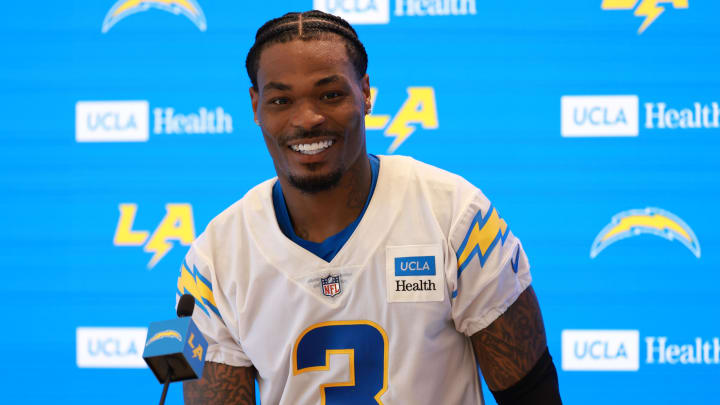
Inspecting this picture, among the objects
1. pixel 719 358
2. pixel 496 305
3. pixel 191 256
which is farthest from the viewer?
pixel 719 358

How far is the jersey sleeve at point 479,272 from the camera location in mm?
1130

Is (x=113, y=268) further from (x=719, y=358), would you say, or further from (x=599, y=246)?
(x=719, y=358)

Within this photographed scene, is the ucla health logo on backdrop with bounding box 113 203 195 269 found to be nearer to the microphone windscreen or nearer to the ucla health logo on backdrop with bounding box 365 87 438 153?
the ucla health logo on backdrop with bounding box 365 87 438 153

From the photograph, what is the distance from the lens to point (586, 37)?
2156 millimetres

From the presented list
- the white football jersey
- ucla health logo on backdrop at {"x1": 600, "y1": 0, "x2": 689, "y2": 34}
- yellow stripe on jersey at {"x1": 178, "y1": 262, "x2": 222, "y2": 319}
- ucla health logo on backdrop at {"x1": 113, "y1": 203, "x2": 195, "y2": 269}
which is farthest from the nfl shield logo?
ucla health logo on backdrop at {"x1": 600, "y1": 0, "x2": 689, "y2": 34}

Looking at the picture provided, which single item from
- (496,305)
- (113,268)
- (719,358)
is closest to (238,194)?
(113,268)

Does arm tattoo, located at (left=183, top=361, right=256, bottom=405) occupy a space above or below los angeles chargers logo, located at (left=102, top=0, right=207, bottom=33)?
below

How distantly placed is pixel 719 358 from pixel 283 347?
160cm

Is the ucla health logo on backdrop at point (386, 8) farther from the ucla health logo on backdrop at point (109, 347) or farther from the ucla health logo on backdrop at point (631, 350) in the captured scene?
the ucla health logo on backdrop at point (109, 347)

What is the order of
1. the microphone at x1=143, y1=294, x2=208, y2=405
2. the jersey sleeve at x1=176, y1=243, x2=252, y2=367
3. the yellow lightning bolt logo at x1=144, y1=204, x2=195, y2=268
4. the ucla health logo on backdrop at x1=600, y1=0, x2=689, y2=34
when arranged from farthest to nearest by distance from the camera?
the yellow lightning bolt logo at x1=144, y1=204, x2=195, y2=268
the ucla health logo on backdrop at x1=600, y1=0, x2=689, y2=34
the jersey sleeve at x1=176, y1=243, x2=252, y2=367
the microphone at x1=143, y1=294, x2=208, y2=405

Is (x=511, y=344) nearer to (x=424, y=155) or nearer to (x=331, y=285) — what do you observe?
(x=331, y=285)

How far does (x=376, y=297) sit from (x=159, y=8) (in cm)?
156

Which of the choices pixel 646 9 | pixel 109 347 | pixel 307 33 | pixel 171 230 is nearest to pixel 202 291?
pixel 307 33

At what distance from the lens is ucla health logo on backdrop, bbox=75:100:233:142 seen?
7.47ft
